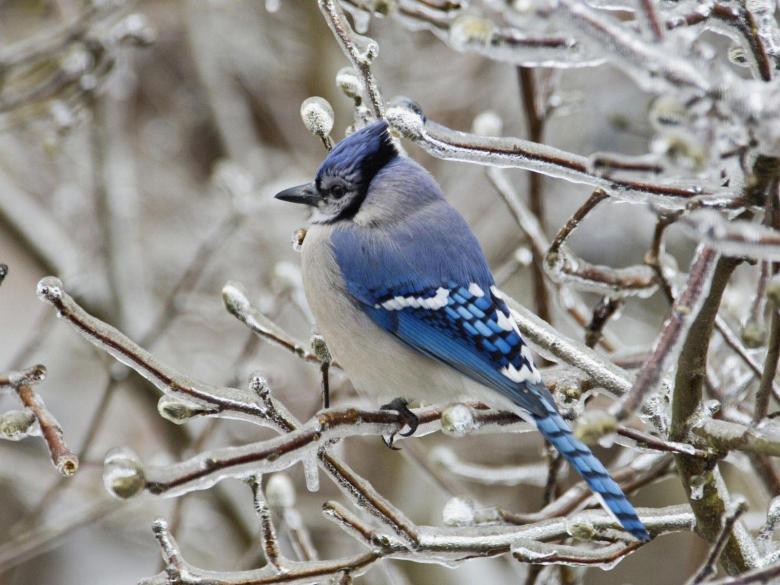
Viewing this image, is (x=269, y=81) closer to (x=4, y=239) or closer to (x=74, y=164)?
(x=74, y=164)

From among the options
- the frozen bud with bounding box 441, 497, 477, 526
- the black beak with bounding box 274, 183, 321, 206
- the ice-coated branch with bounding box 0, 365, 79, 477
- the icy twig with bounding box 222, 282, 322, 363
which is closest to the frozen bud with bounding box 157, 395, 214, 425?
the ice-coated branch with bounding box 0, 365, 79, 477

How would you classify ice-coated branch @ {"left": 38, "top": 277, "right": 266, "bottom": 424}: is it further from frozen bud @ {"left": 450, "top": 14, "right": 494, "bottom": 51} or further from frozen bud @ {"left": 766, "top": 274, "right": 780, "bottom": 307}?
frozen bud @ {"left": 766, "top": 274, "right": 780, "bottom": 307}

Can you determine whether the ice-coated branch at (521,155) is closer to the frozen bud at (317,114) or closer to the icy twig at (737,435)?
the icy twig at (737,435)

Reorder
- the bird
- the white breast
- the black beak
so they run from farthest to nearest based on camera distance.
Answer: the black beak, the white breast, the bird

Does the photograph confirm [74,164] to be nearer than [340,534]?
No

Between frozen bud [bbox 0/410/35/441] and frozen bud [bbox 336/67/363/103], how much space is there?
45.8 inches

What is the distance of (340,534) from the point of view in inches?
226

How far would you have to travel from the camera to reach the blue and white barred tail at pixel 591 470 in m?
1.98

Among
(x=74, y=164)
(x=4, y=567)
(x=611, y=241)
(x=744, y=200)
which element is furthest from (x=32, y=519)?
(x=611, y=241)

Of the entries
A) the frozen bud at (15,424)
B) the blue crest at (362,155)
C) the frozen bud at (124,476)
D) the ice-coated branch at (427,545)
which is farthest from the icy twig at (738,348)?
the frozen bud at (15,424)

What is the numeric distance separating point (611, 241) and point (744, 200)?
6.92 m

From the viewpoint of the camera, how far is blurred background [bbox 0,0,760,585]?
4.43m

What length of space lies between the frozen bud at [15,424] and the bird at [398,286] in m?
0.96

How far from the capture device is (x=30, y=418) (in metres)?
1.92
